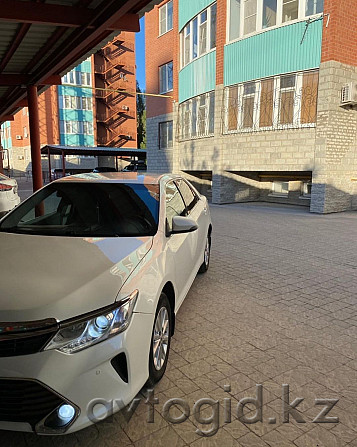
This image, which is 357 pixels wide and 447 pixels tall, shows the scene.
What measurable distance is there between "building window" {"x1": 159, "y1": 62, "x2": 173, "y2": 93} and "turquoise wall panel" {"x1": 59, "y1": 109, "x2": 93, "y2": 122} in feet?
95.4

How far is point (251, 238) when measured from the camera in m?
8.54

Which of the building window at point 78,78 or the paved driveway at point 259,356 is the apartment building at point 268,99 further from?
the building window at point 78,78

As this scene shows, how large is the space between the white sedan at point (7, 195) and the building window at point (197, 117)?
31.1 feet

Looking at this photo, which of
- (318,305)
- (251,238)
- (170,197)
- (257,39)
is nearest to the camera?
(170,197)

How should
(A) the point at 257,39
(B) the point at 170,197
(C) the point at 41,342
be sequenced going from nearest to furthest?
(C) the point at 41,342 → (B) the point at 170,197 → (A) the point at 257,39

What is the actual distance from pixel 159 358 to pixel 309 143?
11.4 meters

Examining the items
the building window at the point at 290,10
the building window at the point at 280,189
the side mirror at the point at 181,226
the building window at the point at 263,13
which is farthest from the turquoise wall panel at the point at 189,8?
the side mirror at the point at 181,226

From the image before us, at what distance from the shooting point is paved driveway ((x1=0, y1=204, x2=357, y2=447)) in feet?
7.63

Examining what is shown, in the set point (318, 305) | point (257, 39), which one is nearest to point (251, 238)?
point (318, 305)

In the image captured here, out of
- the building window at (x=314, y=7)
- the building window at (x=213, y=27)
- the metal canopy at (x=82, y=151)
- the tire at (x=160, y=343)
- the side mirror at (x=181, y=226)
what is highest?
the building window at (x=213, y=27)

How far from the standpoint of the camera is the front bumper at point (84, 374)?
1892 mm

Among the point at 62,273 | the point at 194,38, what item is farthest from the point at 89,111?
the point at 62,273

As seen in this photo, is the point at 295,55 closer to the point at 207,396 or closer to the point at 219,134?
the point at 219,134

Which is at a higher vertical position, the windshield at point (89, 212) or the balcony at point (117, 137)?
the balcony at point (117, 137)
